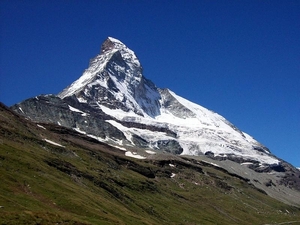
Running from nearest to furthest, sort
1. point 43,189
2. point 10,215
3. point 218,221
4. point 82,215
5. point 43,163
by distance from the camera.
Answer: point 10,215, point 82,215, point 43,189, point 43,163, point 218,221

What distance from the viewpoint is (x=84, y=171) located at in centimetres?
16162

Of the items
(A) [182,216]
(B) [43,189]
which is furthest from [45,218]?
(A) [182,216]

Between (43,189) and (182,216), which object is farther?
(182,216)

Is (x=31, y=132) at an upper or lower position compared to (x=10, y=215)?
upper

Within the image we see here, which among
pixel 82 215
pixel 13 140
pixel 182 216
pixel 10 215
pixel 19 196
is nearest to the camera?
pixel 10 215

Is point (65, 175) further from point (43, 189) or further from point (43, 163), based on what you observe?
point (43, 189)

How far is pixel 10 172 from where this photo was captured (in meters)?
103

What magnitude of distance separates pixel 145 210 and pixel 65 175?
3824cm

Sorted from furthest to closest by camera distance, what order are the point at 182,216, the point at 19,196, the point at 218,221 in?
the point at 218,221 → the point at 182,216 → the point at 19,196

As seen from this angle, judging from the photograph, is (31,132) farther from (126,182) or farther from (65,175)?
(65,175)

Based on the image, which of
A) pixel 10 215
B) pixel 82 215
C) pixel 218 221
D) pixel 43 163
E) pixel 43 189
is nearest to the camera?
pixel 10 215

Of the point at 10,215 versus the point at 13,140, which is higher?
the point at 13,140

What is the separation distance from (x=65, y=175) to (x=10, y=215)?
3354 inches

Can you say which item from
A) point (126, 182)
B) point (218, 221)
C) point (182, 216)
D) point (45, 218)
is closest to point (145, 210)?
point (182, 216)
